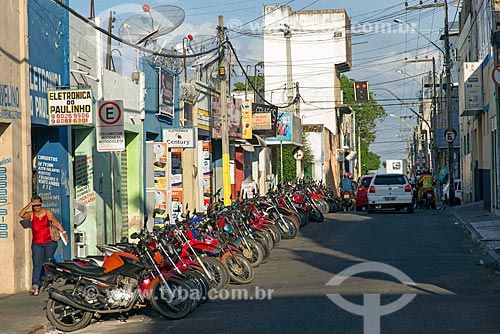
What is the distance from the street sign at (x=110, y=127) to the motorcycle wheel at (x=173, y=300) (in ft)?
16.9

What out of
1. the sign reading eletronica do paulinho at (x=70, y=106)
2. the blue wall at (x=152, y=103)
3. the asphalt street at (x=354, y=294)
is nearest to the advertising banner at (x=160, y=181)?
the blue wall at (x=152, y=103)

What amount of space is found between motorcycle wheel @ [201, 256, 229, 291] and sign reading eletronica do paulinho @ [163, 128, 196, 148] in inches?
448

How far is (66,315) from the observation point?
1144cm

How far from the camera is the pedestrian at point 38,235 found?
47.3 ft

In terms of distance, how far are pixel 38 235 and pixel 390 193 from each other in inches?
827

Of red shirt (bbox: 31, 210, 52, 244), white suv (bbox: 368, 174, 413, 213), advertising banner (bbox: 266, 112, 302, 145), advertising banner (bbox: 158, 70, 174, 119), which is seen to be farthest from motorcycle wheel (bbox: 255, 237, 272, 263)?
advertising banner (bbox: 266, 112, 302, 145)

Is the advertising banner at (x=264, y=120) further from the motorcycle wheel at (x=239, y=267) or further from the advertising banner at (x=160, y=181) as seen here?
the motorcycle wheel at (x=239, y=267)

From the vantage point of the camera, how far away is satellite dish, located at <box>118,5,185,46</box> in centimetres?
2377

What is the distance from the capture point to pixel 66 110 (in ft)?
53.8

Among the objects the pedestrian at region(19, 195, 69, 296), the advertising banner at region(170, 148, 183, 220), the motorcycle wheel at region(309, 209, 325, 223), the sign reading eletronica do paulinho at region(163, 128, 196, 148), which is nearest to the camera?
the pedestrian at region(19, 195, 69, 296)

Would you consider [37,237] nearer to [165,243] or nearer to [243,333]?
[165,243]

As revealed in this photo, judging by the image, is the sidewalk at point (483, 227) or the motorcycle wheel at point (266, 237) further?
the sidewalk at point (483, 227)

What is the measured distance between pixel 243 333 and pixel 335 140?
61216 mm

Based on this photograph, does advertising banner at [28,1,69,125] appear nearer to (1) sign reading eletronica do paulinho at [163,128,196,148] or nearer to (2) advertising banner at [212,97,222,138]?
(1) sign reading eletronica do paulinho at [163,128,196,148]
